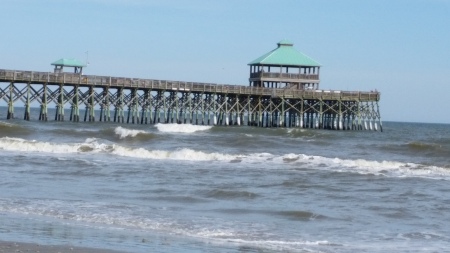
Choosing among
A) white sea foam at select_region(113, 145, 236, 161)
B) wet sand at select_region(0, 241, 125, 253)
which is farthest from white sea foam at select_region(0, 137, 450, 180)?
wet sand at select_region(0, 241, 125, 253)

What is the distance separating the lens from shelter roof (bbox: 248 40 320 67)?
56.2 m

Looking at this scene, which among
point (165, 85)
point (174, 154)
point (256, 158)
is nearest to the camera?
point (256, 158)

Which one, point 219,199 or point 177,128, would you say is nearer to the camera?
point 219,199

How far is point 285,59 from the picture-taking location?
56.7 meters

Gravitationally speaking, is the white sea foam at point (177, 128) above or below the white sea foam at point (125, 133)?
above

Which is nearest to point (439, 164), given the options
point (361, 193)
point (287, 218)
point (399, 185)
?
point (399, 185)

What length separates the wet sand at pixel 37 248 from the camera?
433 inches

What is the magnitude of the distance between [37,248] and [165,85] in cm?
3943

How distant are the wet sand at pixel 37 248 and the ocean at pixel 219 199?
350 millimetres

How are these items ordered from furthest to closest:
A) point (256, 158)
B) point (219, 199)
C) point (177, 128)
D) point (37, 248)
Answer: point (177, 128)
point (256, 158)
point (219, 199)
point (37, 248)

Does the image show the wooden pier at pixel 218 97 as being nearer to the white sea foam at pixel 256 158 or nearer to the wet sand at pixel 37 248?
the white sea foam at pixel 256 158

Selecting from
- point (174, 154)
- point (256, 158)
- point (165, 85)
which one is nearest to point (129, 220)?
point (256, 158)

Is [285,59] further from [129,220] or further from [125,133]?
[129,220]

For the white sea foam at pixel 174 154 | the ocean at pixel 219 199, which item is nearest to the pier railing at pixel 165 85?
the ocean at pixel 219 199
